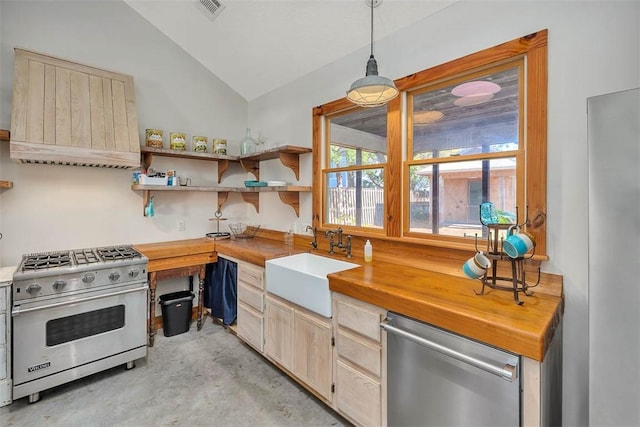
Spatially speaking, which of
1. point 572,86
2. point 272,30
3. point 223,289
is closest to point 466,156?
point 572,86

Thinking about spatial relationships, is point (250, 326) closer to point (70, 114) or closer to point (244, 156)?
point (244, 156)

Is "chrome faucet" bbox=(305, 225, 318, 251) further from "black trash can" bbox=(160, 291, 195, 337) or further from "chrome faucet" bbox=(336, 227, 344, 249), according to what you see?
"black trash can" bbox=(160, 291, 195, 337)

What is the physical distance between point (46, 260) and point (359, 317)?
Answer: 2447mm

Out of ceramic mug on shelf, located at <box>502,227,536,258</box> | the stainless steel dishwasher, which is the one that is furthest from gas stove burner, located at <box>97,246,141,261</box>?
ceramic mug on shelf, located at <box>502,227,536,258</box>

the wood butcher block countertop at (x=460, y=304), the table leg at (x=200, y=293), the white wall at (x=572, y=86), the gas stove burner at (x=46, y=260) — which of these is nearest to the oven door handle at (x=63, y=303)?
the gas stove burner at (x=46, y=260)

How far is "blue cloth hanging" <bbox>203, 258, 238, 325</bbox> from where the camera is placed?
2898 millimetres

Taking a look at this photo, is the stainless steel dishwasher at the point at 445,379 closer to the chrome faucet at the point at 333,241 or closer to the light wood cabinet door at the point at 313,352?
the light wood cabinet door at the point at 313,352

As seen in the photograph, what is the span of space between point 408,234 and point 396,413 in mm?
1134

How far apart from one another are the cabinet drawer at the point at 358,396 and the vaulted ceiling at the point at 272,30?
2.29 meters

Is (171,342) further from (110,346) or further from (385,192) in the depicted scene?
(385,192)

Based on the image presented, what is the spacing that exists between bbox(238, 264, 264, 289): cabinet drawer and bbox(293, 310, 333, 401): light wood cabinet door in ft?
1.70

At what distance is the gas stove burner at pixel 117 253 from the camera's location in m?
2.45

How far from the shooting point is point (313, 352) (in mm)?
1967

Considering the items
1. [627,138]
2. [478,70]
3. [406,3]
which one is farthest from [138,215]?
[627,138]
